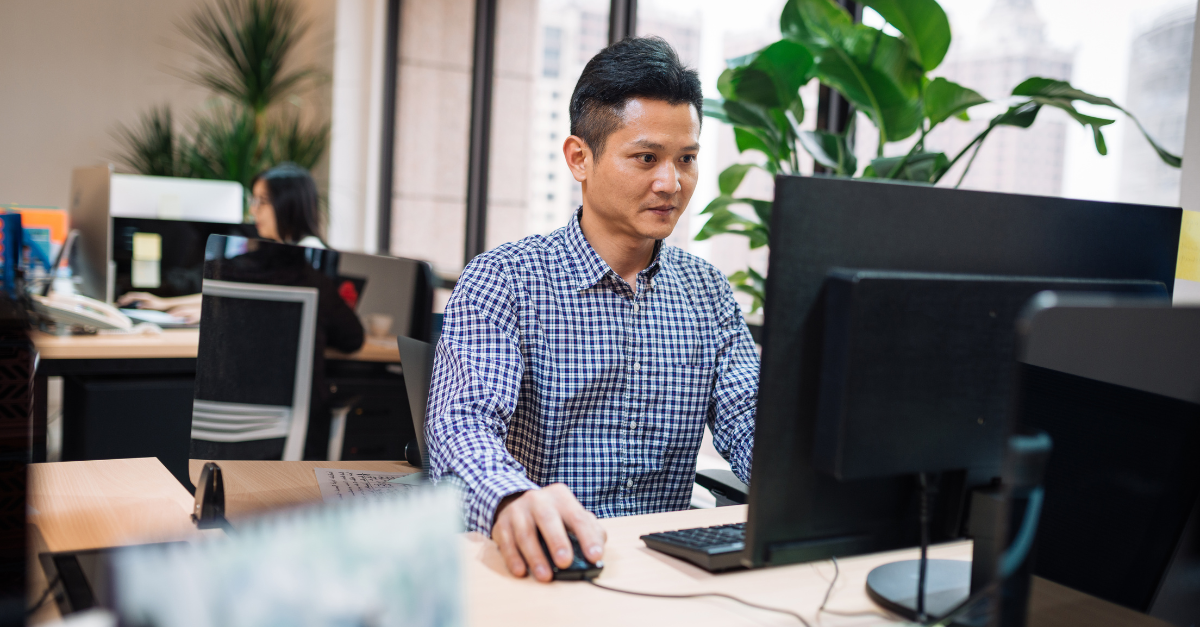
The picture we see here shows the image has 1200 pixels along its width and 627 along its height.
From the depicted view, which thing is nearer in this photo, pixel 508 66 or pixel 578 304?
pixel 578 304

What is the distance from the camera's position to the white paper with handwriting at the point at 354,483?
1246 millimetres

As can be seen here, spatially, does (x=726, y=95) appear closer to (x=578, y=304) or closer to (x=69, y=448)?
(x=578, y=304)

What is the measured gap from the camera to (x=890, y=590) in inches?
35.7

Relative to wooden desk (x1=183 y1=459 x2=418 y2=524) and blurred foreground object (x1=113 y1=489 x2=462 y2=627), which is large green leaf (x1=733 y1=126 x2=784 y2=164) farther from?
blurred foreground object (x1=113 y1=489 x2=462 y2=627)

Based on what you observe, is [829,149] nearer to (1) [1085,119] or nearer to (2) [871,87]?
(2) [871,87]

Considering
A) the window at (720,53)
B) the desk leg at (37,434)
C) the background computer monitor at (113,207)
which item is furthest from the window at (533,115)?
the desk leg at (37,434)

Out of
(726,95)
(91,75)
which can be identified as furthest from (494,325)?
(91,75)

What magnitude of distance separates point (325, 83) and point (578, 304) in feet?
13.3

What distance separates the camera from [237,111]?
5.09 meters

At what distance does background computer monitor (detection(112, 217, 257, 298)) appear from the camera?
9.79 feet

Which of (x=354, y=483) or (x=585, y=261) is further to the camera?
(x=585, y=261)

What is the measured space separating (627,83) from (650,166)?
14 cm

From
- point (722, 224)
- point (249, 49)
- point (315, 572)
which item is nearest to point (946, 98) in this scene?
point (722, 224)

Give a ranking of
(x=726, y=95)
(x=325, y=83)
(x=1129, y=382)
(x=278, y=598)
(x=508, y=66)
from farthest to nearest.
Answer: (x=325, y=83), (x=508, y=66), (x=726, y=95), (x=1129, y=382), (x=278, y=598)
